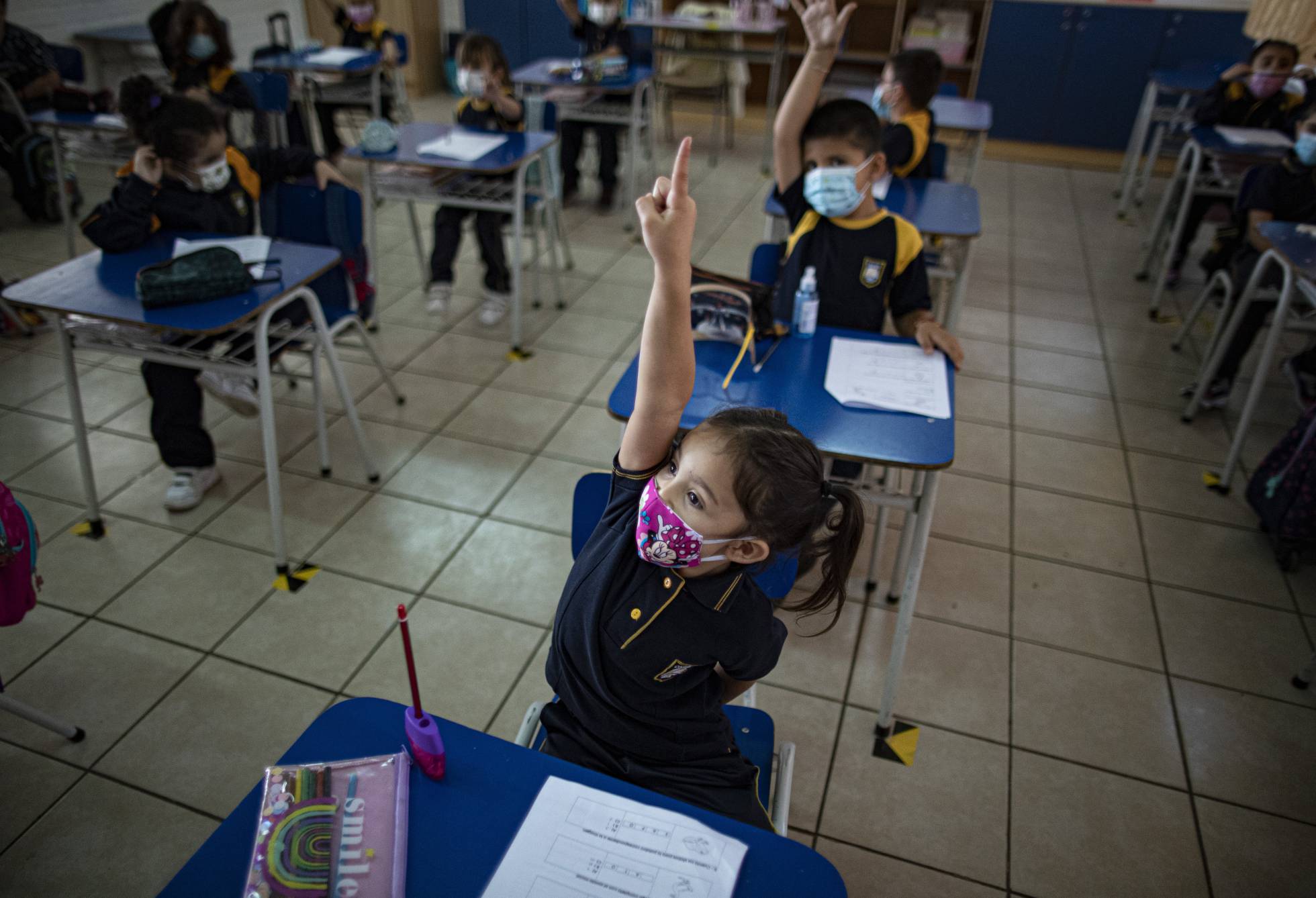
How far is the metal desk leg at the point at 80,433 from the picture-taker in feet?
7.23

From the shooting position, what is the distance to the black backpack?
4277 mm

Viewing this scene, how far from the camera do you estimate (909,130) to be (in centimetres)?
332

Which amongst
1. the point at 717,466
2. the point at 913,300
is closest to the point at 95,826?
the point at 717,466

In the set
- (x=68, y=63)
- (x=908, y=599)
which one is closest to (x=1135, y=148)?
(x=908, y=599)

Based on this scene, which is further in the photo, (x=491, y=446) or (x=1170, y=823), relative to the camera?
(x=491, y=446)

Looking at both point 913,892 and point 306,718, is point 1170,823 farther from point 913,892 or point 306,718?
point 306,718

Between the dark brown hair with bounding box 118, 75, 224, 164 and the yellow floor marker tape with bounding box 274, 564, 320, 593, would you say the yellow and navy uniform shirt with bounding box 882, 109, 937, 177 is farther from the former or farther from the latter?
the yellow floor marker tape with bounding box 274, 564, 320, 593

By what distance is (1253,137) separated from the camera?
150 inches

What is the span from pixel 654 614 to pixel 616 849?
321 mm

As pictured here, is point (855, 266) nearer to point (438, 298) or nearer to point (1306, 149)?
point (1306, 149)

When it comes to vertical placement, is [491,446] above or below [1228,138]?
below

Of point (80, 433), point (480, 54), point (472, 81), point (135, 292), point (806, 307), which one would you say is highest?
point (480, 54)

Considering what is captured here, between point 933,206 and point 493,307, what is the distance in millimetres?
1881

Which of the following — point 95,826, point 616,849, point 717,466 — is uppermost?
point 717,466
